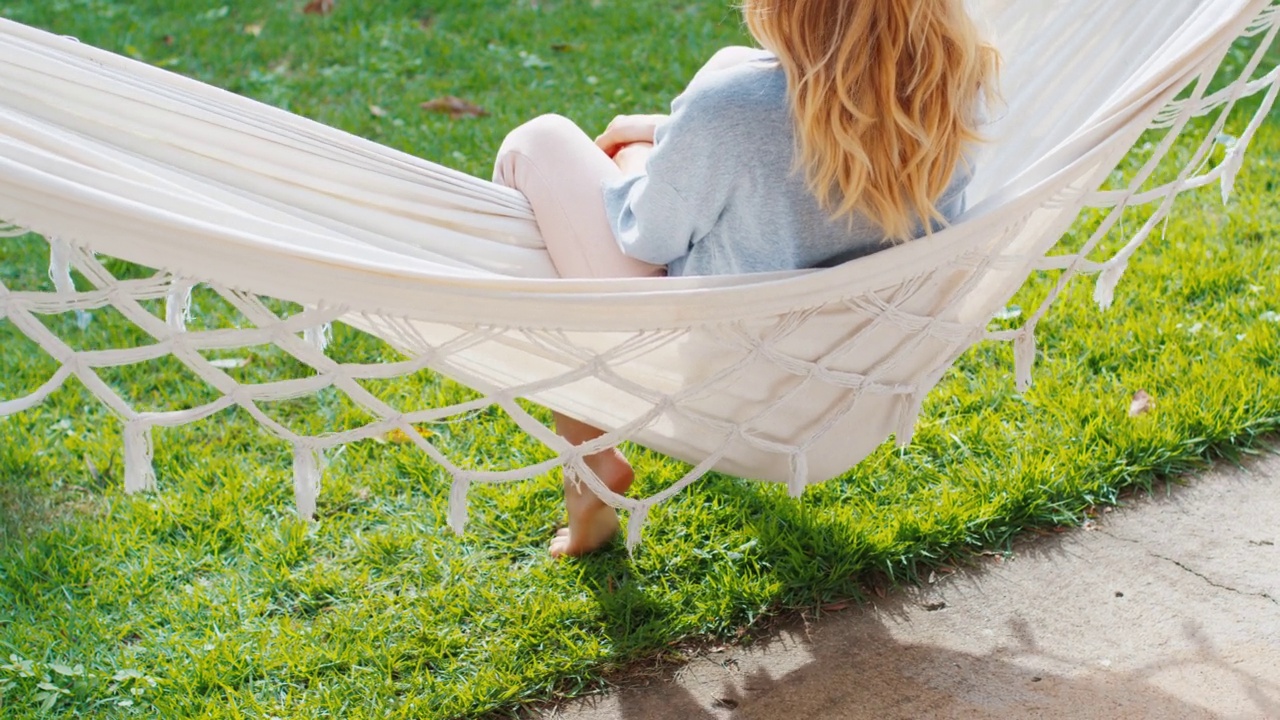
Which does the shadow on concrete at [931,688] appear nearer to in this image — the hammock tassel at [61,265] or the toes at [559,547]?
the toes at [559,547]

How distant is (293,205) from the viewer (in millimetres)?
1941

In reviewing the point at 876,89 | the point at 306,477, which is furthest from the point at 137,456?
the point at 876,89

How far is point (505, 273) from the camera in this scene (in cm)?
194

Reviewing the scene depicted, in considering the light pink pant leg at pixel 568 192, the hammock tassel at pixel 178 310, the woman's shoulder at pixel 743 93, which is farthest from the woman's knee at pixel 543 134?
the hammock tassel at pixel 178 310

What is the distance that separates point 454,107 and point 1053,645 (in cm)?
265

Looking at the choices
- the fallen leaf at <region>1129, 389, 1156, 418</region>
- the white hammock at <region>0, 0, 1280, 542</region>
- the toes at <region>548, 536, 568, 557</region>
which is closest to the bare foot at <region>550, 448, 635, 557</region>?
the toes at <region>548, 536, 568, 557</region>

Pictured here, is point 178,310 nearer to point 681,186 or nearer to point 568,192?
point 568,192

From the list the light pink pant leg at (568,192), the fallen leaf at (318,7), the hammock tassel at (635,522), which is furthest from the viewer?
the fallen leaf at (318,7)

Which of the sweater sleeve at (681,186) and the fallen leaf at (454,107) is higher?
the fallen leaf at (454,107)

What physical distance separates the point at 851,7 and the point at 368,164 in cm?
80

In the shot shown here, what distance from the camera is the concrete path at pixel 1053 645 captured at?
6.48ft

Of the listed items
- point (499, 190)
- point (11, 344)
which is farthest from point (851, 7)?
point (11, 344)

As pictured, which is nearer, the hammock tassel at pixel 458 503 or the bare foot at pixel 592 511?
the hammock tassel at pixel 458 503

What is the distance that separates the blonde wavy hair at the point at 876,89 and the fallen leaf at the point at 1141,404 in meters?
1.09
